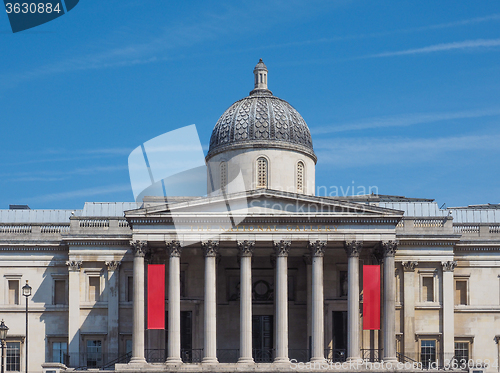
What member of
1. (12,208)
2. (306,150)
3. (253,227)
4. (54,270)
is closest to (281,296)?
(253,227)

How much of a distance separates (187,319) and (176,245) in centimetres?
746

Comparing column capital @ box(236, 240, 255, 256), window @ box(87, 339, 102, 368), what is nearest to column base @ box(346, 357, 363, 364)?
column capital @ box(236, 240, 255, 256)

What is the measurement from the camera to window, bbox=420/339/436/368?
6625 cm

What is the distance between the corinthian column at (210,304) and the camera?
6088 cm

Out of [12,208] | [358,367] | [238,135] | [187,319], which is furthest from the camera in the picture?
[12,208]

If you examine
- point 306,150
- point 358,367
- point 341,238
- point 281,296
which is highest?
point 306,150

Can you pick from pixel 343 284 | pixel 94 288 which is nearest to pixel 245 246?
pixel 343 284

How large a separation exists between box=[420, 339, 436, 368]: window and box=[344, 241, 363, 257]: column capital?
10.1 m

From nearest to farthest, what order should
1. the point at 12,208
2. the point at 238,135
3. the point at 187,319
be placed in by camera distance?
the point at 187,319 < the point at 238,135 < the point at 12,208

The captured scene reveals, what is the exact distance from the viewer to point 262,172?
231 ft

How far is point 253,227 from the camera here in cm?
6244

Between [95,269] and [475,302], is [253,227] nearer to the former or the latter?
[95,269]

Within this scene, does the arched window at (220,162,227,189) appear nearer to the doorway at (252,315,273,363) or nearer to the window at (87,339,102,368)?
the doorway at (252,315,273,363)

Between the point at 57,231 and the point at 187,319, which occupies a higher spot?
the point at 57,231
